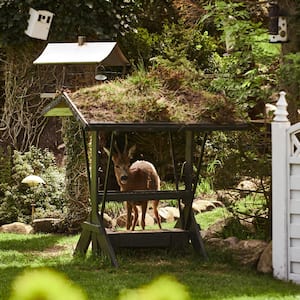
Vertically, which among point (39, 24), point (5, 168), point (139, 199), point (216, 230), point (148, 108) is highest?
point (39, 24)

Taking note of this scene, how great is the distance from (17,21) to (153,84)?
3891mm

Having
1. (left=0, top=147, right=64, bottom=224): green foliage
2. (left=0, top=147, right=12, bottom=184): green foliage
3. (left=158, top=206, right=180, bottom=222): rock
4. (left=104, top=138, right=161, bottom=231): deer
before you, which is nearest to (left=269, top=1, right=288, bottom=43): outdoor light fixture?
(left=104, top=138, right=161, bottom=231): deer

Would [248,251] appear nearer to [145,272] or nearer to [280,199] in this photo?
[280,199]

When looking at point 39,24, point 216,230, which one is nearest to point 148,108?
point 216,230

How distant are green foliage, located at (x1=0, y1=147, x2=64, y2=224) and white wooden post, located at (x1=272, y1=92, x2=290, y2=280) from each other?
4.69 metres

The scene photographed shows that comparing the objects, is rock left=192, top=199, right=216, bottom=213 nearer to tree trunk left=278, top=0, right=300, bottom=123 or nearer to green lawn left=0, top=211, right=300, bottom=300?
green lawn left=0, top=211, right=300, bottom=300

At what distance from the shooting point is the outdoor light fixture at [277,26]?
726cm

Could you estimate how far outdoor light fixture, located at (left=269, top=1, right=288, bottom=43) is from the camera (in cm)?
726

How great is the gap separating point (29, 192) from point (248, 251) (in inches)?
182

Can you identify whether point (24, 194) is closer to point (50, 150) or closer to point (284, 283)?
point (50, 150)

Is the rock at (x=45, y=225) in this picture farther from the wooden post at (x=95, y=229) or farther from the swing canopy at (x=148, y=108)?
the swing canopy at (x=148, y=108)

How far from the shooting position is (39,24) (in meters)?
10.4

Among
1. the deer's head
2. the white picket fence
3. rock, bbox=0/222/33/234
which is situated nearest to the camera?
the white picket fence

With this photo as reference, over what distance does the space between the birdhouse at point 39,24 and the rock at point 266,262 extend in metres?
5.09
